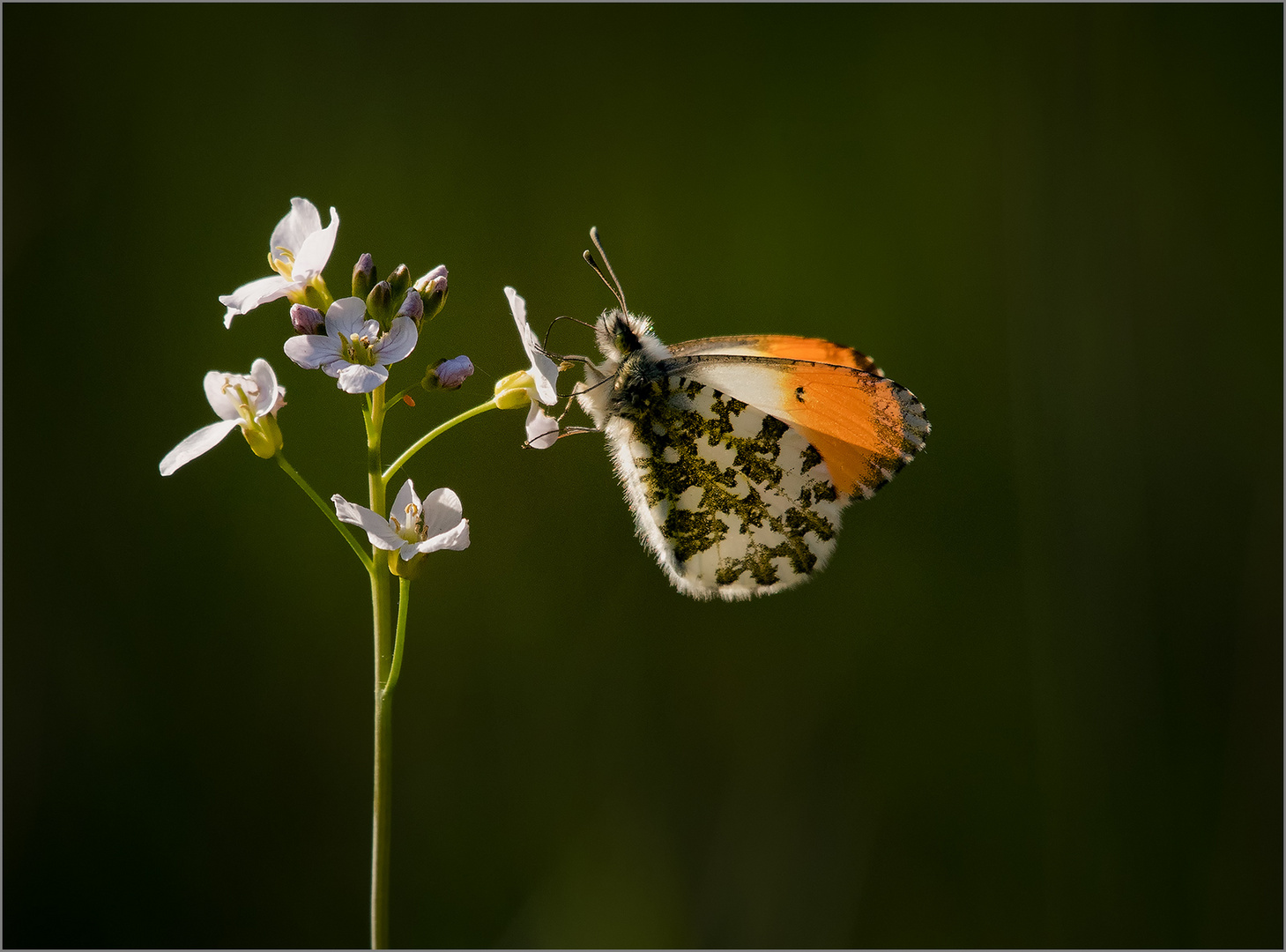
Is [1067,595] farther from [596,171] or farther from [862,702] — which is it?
[596,171]

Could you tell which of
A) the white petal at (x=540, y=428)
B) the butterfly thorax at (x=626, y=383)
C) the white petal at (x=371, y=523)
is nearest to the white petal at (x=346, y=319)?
the white petal at (x=371, y=523)

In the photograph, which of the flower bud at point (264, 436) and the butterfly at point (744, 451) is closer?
the flower bud at point (264, 436)

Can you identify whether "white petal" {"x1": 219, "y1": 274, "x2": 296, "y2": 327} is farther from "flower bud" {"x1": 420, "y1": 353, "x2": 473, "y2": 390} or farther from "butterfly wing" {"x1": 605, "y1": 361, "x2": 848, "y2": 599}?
"butterfly wing" {"x1": 605, "y1": 361, "x2": 848, "y2": 599}

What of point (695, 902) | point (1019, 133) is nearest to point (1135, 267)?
point (1019, 133)

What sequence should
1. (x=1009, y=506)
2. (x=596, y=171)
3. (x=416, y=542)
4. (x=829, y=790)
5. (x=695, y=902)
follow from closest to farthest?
(x=416, y=542) → (x=695, y=902) → (x=829, y=790) → (x=1009, y=506) → (x=596, y=171)

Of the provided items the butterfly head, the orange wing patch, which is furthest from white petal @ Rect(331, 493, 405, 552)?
the orange wing patch

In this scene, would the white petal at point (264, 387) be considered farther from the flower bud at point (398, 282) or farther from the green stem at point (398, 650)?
the green stem at point (398, 650)

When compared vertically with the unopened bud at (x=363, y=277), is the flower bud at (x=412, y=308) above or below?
below
